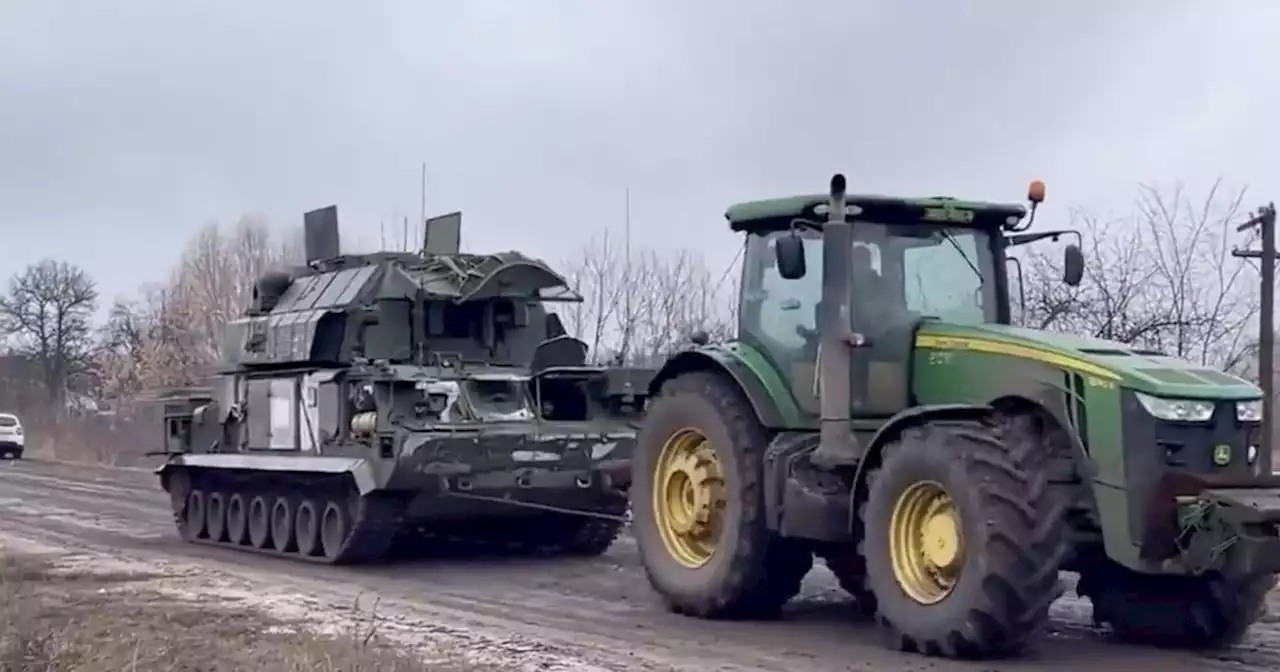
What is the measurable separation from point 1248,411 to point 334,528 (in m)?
8.81

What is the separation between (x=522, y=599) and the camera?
12.2m

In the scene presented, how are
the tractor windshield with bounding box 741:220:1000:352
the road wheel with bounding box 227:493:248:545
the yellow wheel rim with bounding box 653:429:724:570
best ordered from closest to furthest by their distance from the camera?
the tractor windshield with bounding box 741:220:1000:352 < the yellow wheel rim with bounding box 653:429:724:570 < the road wheel with bounding box 227:493:248:545

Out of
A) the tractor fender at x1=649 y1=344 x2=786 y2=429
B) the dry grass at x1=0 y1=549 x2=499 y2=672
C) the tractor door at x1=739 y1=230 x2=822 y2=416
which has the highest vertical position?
the tractor door at x1=739 y1=230 x2=822 y2=416

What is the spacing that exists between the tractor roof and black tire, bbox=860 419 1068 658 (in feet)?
5.26

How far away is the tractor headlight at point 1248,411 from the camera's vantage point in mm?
8461

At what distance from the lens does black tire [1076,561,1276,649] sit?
29.4ft

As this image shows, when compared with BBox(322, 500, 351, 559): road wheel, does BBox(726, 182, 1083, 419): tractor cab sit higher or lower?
higher

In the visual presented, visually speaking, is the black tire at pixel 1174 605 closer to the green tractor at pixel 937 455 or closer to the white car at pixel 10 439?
the green tractor at pixel 937 455

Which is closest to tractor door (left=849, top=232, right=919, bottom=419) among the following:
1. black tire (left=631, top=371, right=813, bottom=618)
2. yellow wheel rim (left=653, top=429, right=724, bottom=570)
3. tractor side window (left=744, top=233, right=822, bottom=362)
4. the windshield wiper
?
tractor side window (left=744, top=233, right=822, bottom=362)

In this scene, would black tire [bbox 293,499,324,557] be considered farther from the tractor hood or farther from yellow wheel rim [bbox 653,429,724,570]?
the tractor hood

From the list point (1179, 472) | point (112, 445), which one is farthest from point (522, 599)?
point (112, 445)

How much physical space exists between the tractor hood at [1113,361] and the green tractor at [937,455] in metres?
0.02

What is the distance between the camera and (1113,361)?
336 inches

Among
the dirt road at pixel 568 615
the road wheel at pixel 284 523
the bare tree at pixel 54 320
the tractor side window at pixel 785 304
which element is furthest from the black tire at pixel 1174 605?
the bare tree at pixel 54 320
